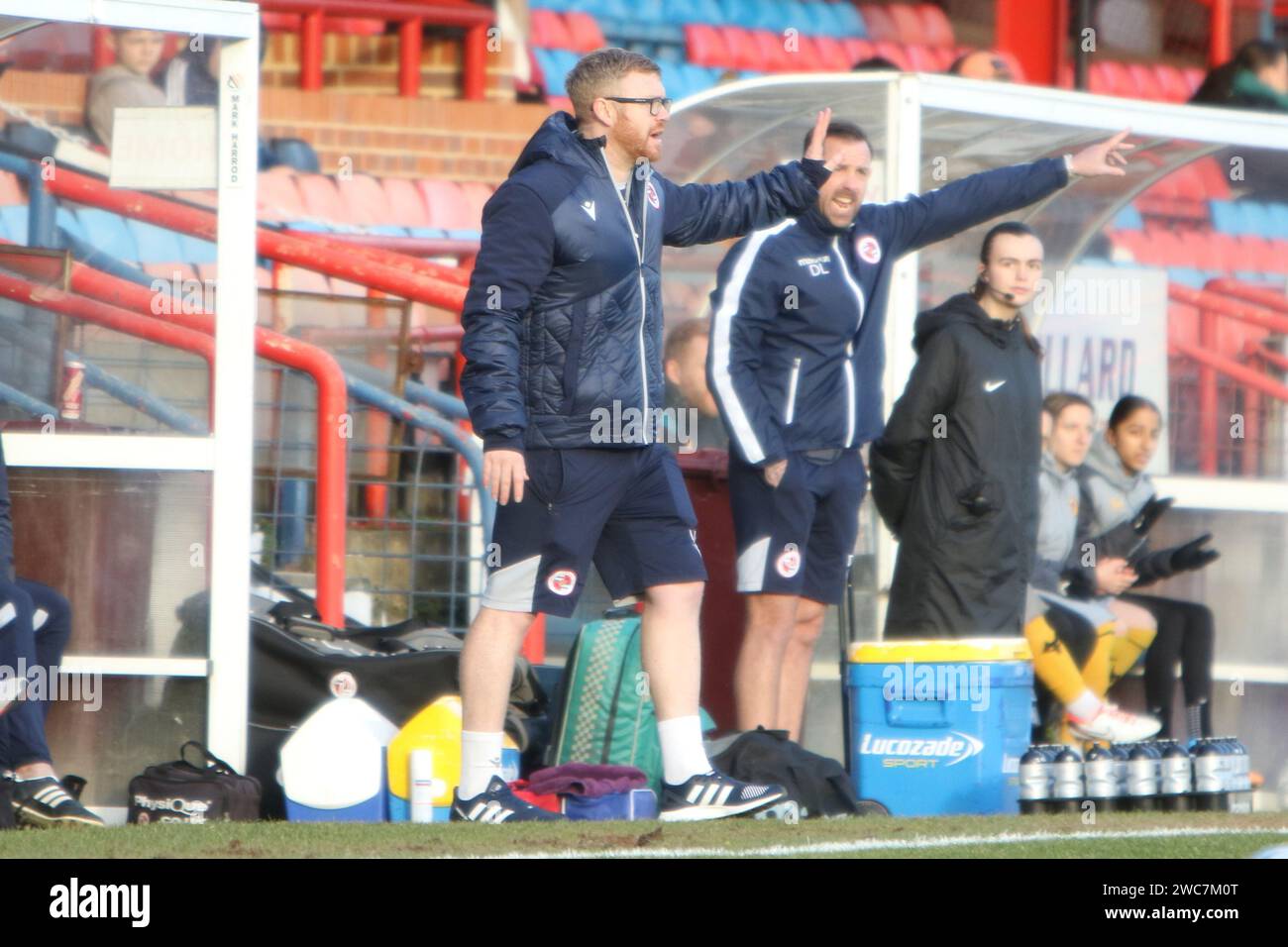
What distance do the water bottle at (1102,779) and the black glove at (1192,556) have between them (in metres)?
1.24

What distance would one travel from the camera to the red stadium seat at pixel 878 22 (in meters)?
16.5

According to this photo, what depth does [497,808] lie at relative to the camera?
5309 millimetres

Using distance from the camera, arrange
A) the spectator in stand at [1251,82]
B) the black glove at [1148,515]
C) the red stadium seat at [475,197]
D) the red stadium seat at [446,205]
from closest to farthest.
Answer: the black glove at [1148,515] → the spectator in stand at [1251,82] → the red stadium seat at [446,205] → the red stadium seat at [475,197]

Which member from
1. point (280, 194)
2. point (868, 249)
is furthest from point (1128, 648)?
point (280, 194)

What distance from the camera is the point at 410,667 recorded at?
6.45 meters

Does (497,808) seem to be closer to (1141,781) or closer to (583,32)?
(1141,781)

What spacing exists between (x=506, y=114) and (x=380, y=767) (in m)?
8.37

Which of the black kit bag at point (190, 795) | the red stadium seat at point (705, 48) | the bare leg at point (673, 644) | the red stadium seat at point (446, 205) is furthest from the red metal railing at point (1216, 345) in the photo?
the red stadium seat at point (705, 48)

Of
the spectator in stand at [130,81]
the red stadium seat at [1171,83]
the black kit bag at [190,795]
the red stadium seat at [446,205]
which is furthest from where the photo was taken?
the red stadium seat at [1171,83]

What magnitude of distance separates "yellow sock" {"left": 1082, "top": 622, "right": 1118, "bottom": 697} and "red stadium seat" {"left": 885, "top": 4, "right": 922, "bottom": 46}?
9.98 meters

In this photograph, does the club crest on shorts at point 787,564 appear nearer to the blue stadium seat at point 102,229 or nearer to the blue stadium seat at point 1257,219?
the blue stadium seat at point 102,229

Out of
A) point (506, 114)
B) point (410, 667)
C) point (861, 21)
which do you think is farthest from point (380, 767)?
point (861, 21)

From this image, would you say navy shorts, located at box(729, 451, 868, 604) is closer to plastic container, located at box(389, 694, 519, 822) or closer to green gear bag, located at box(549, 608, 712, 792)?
green gear bag, located at box(549, 608, 712, 792)
